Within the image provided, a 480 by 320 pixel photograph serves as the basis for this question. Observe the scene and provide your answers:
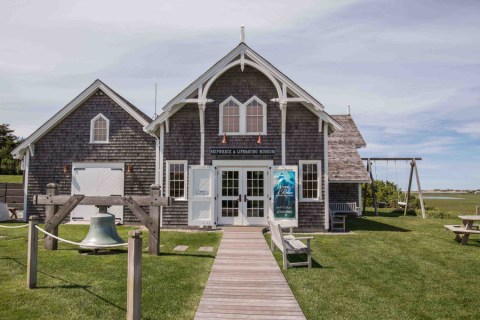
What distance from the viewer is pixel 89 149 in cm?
1709

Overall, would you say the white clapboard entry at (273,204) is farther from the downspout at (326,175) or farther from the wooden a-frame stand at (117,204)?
the wooden a-frame stand at (117,204)

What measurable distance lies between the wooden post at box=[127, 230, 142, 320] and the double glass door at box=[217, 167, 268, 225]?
10231 millimetres

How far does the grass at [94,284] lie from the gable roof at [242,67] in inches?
260

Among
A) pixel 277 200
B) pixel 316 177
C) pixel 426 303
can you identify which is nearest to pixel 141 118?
pixel 277 200

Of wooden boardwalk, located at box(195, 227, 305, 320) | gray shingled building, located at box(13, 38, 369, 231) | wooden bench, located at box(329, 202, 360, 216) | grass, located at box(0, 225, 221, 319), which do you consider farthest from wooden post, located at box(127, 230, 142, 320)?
wooden bench, located at box(329, 202, 360, 216)

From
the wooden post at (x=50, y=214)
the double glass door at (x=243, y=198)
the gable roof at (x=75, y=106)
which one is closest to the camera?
the wooden post at (x=50, y=214)

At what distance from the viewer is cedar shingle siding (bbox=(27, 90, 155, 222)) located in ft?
→ 55.4

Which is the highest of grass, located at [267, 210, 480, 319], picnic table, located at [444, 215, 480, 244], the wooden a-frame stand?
the wooden a-frame stand

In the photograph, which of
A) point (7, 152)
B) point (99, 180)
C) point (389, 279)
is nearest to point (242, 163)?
point (99, 180)

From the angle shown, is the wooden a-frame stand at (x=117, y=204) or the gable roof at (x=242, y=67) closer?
the wooden a-frame stand at (x=117, y=204)

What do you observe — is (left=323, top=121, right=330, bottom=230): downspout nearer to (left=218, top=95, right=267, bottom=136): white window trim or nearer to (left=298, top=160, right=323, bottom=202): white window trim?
(left=298, top=160, right=323, bottom=202): white window trim

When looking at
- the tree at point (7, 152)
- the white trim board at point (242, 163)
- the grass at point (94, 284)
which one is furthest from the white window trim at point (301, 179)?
the tree at point (7, 152)

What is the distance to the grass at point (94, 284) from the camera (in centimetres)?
559

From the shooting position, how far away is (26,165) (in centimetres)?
1720
